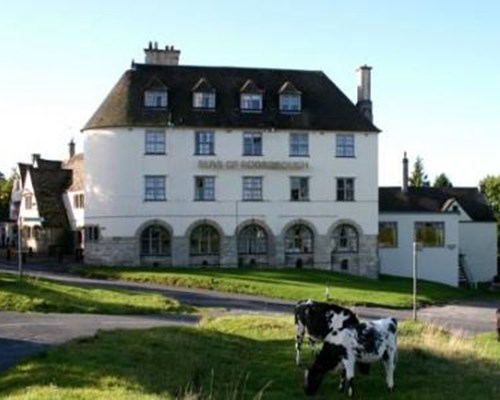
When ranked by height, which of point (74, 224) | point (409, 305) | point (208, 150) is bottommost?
point (409, 305)

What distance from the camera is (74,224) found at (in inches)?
2662

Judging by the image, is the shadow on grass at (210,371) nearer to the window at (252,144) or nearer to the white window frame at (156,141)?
the white window frame at (156,141)

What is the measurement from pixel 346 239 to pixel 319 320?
43.3 metres

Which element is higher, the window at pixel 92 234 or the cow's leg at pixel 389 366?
the window at pixel 92 234

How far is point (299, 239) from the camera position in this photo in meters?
59.3

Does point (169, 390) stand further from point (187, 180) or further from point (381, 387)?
point (187, 180)

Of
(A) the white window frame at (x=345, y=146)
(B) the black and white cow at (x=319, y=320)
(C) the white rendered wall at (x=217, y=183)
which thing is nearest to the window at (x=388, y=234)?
(C) the white rendered wall at (x=217, y=183)

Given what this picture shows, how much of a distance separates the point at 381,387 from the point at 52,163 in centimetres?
8051

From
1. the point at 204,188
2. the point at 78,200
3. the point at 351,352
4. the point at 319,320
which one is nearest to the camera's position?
the point at 351,352

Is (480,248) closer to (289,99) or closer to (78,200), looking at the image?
(289,99)

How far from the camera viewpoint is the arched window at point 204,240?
5781cm

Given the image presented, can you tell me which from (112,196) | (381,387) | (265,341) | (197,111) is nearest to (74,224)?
(112,196)

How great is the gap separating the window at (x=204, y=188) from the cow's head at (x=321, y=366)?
42745 millimetres

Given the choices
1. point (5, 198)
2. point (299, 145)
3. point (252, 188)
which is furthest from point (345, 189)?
point (5, 198)
